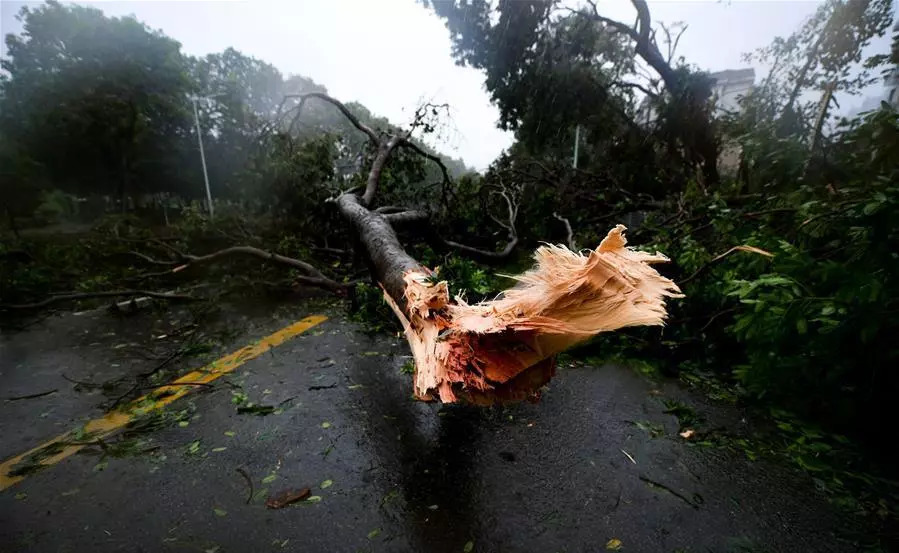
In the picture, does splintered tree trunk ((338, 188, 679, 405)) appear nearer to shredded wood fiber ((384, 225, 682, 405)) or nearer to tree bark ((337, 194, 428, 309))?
shredded wood fiber ((384, 225, 682, 405))

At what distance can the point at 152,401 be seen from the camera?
7.96 ft

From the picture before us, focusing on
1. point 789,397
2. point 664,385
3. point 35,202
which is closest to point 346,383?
point 664,385

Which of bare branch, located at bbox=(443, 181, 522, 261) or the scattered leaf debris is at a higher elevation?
bare branch, located at bbox=(443, 181, 522, 261)

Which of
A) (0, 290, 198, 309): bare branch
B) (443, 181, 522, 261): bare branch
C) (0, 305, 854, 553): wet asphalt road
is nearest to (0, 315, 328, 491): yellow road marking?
(0, 305, 854, 553): wet asphalt road

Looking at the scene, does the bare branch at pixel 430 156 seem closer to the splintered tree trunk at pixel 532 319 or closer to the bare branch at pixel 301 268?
the bare branch at pixel 301 268

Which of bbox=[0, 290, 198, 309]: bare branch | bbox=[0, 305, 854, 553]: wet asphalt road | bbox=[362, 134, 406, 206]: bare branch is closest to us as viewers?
bbox=[0, 305, 854, 553]: wet asphalt road

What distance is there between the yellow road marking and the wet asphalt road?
0.31ft

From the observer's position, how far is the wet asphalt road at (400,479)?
1435 mm

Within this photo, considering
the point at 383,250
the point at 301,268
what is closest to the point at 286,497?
the point at 383,250

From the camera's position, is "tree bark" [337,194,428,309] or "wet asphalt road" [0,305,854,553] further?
"tree bark" [337,194,428,309]

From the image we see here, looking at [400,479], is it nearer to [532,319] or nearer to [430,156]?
[532,319]

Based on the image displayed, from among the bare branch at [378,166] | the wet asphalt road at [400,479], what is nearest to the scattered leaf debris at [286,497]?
the wet asphalt road at [400,479]

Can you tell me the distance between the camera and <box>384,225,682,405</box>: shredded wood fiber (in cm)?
117

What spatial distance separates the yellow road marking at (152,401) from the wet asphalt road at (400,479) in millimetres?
94
